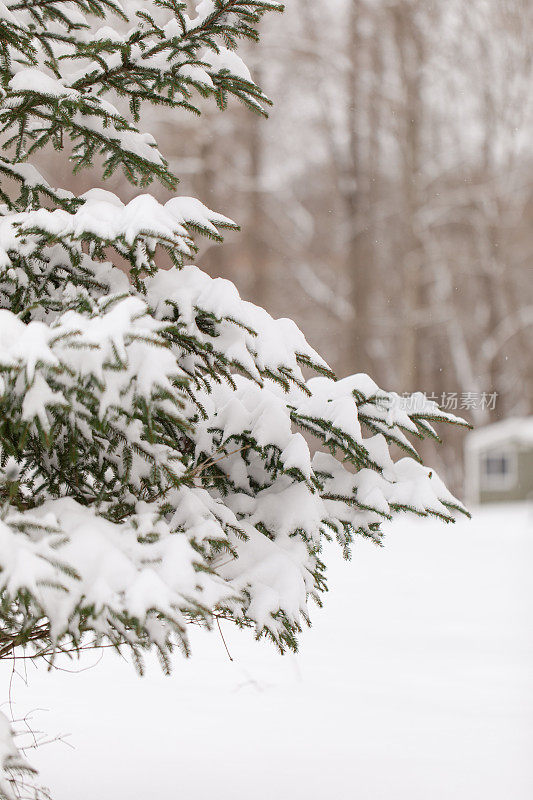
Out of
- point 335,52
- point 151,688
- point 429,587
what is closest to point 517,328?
point 335,52

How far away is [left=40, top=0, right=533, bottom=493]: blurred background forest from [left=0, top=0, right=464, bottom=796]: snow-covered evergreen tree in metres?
10.4

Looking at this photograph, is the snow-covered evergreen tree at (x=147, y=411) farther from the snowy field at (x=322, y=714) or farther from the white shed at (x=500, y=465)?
the white shed at (x=500, y=465)

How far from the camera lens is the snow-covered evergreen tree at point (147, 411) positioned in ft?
6.77

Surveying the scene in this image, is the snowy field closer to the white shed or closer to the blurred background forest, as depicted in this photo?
the blurred background forest

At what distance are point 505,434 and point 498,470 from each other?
129 centimetres

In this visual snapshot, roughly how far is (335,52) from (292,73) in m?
0.93

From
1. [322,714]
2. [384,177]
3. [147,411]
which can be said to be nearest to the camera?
[147,411]

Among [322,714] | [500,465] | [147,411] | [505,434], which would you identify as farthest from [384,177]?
[147,411]

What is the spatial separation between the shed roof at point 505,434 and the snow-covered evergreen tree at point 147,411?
797 inches

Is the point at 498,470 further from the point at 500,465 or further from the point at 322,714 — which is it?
the point at 322,714

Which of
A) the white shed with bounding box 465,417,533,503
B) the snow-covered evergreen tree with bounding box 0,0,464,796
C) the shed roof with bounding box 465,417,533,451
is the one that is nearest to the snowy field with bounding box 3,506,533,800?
the snow-covered evergreen tree with bounding box 0,0,464,796

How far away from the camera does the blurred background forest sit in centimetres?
1688

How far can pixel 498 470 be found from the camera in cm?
2328

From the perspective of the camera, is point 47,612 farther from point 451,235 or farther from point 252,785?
point 451,235
